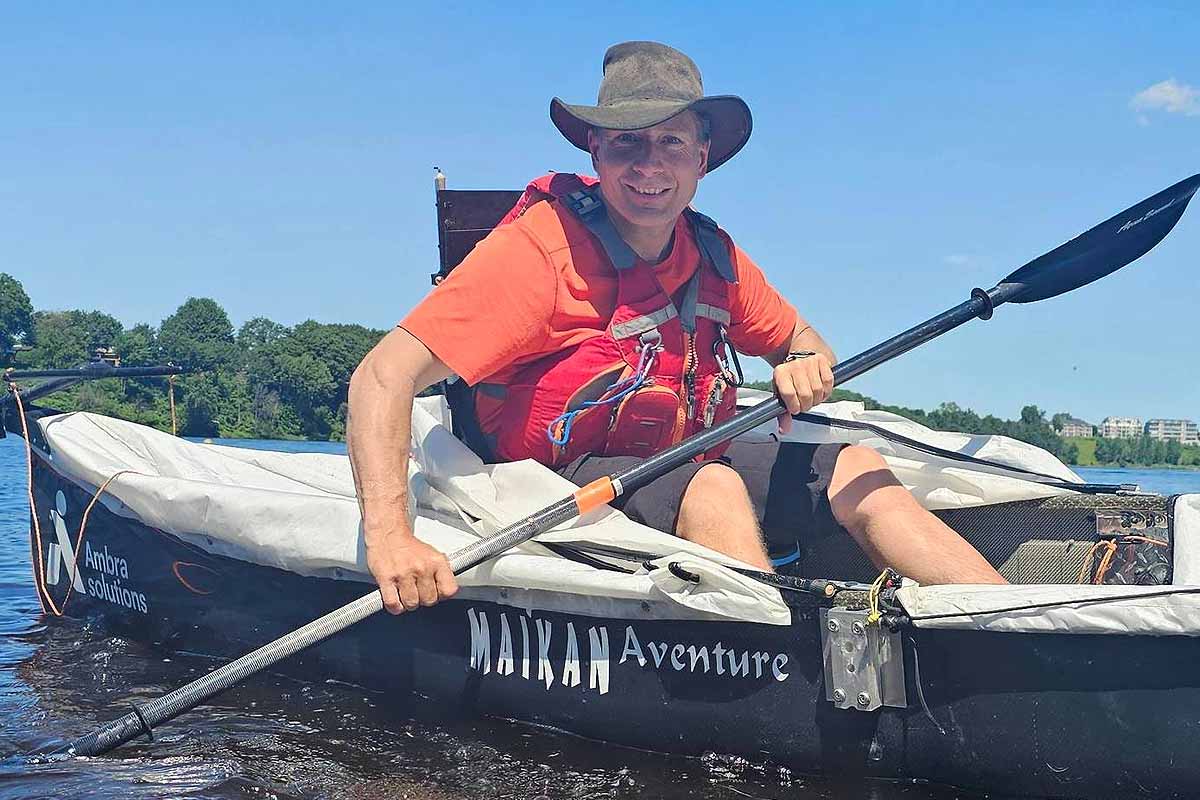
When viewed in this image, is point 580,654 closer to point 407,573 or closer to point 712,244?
point 407,573

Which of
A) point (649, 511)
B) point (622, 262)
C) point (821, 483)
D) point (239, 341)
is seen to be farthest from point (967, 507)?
point (239, 341)

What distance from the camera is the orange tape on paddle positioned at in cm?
328

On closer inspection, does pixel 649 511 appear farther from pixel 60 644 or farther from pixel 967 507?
pixel 60 644

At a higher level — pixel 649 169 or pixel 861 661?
pixel 649 169

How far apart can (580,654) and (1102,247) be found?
102 inches

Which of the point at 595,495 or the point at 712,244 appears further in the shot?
the point at 712,244

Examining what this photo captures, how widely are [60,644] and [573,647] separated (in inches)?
114

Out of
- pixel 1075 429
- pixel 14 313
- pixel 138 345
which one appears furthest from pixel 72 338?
Answer: pixel 1075 429

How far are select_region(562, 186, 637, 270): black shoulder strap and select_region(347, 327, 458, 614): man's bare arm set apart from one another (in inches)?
31.5

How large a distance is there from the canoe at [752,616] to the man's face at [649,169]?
3.46 ft

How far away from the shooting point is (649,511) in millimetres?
3582

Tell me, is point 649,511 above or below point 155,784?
above

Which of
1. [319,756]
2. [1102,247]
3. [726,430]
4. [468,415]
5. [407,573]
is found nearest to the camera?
[407,573]

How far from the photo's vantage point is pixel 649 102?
3791mm
